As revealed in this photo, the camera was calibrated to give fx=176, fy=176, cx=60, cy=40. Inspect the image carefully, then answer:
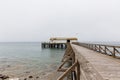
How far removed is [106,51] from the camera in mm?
14734

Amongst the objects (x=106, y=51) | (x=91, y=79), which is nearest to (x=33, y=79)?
(x=106, y=51)

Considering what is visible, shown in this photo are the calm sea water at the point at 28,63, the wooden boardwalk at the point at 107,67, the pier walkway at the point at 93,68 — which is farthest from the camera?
the calm sea water at the point at 28,63

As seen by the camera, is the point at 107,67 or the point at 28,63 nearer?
the point at 107,67

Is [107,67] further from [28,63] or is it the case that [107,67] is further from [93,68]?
[28,63]

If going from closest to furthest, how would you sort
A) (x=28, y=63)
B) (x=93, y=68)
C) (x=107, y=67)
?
(x=93, y=68), (x=107, y=67), (x=28, y=63)

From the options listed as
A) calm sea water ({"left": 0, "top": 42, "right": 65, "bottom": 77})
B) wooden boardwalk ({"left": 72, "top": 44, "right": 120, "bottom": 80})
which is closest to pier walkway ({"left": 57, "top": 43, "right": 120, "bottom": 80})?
wooden boardwalk ({"left": 72, "top": 44, "right": 120, "bottom": 80})

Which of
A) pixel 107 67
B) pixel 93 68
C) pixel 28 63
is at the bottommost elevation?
pixel 28 63

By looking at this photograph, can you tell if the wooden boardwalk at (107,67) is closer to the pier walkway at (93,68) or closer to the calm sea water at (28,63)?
the pier walkway at (93,68)

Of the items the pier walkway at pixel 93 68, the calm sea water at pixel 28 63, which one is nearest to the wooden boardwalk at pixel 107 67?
the pier walkway at pixel 93 68

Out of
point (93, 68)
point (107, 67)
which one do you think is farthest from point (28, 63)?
point (93, 68)

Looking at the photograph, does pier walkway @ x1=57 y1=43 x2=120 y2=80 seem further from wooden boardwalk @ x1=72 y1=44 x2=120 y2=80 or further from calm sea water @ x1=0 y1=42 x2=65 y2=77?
calm sea water @ x1=0 y1=42 x2=65 y2=77

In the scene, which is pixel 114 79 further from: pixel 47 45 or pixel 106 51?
pixel 47 45

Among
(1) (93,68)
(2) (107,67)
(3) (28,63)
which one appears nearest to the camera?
(1) (93,68)

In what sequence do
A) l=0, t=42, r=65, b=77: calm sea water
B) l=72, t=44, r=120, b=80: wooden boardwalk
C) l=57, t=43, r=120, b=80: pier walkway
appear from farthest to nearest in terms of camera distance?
l=0, t=42, r=65, b=77: calm sea water → l=72, t=44, r=120, b=80: wooden boardwalk → l=57, t=43, r=120, b=80: pier walkway
